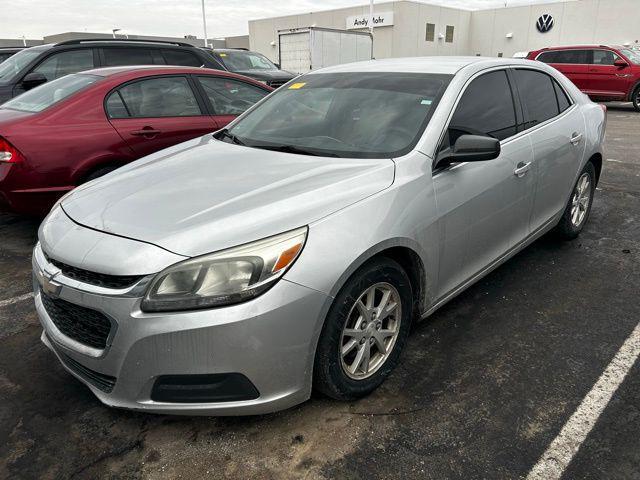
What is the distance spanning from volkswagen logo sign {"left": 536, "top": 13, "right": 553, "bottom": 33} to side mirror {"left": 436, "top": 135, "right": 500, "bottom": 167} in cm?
3474

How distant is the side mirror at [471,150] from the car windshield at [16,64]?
619 cm

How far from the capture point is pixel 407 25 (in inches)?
1369

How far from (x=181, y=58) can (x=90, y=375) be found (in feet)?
21.4

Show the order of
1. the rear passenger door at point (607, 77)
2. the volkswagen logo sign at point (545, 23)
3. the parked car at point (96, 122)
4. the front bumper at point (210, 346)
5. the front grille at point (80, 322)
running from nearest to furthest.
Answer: the front bumper at point (210, 346), the front grille at point (80, 322), the parked car at point (96, 122), the rear passenger door at point (607, 77), the volkswagen logo sign at point (545, 23)

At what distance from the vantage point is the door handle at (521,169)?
324cm

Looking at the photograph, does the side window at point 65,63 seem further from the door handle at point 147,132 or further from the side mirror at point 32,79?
the door handle at point 147,132

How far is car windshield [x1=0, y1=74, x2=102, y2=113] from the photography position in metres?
4.55

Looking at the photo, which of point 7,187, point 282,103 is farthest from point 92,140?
point 282,103

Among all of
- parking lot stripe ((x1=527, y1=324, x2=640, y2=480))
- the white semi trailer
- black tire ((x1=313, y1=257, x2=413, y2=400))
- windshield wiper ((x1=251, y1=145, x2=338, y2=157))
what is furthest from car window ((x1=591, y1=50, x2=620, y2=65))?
black tire ((x1=313, y1=257, x2=413, y2=400))

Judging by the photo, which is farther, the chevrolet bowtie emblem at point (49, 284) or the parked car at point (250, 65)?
the parked car at point (250, 65)

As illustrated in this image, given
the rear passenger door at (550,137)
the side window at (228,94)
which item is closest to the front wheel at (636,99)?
the rear passenger door at (550,137)

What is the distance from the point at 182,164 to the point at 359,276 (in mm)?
1328

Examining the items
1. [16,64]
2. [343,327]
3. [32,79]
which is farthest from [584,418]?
[16,64]

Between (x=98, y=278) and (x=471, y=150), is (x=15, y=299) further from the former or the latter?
(x=471, y=150)
